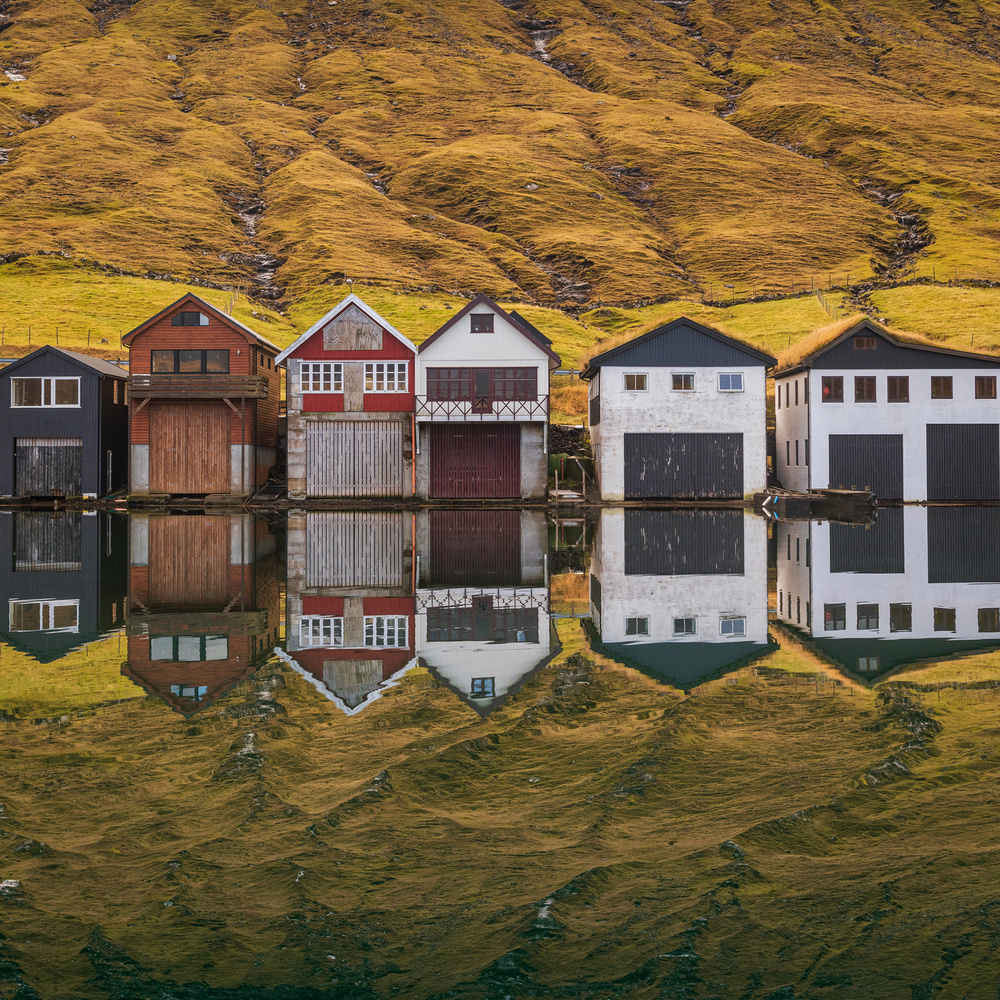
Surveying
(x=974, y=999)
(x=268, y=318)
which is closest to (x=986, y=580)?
(x=974, y=999)

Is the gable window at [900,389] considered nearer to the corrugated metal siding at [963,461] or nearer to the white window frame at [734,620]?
the corrugated metal siding at [963,461]

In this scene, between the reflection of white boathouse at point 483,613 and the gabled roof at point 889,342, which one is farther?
the gabled roof at point 889,342

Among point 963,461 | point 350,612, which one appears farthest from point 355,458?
point 350,612

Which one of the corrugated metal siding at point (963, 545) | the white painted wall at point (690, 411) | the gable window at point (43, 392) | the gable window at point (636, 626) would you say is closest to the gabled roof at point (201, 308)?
the gable window at point (43, 392)

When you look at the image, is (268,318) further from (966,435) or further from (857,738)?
(857,738)

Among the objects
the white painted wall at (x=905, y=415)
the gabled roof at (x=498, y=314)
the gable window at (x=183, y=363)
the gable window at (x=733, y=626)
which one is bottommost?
the gable window at (x=733, y=626)

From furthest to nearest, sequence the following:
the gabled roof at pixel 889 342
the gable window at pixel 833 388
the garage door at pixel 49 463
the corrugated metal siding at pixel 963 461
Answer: the garage door at pixel 49 463 < the gable window at pixel 833 388 < the corrugated metal siding at pixel 963 461 < the gabled roof at pixel 889 342
